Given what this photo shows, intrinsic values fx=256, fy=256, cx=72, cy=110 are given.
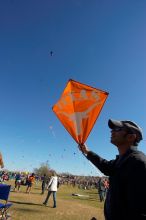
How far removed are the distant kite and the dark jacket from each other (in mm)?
1615

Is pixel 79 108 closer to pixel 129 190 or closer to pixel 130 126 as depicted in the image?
pixel 130 126

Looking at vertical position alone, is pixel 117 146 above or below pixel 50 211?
above

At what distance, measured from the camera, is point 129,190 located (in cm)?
207

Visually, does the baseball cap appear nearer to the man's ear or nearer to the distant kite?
the man's ear

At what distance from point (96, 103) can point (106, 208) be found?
2.15m

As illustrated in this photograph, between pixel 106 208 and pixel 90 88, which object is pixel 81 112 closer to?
pixel 90 88

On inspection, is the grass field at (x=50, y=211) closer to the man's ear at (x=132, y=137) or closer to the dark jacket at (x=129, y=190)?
the man's ear at (x=132, y=137)

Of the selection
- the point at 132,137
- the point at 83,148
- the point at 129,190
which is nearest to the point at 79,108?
the point at 83,148

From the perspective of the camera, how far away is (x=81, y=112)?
4336 mm

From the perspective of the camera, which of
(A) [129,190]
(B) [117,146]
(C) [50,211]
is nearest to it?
(A) [129,190]

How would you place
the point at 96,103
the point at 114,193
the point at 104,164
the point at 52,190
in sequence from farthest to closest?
the point at 52,190 < the point at 96,103 < the point at 104,164 < the point at 114,193

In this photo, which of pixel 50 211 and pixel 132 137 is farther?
pixel 50 211

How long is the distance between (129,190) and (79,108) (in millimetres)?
2485

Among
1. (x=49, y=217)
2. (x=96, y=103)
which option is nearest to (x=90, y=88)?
(x=96, y=103)
